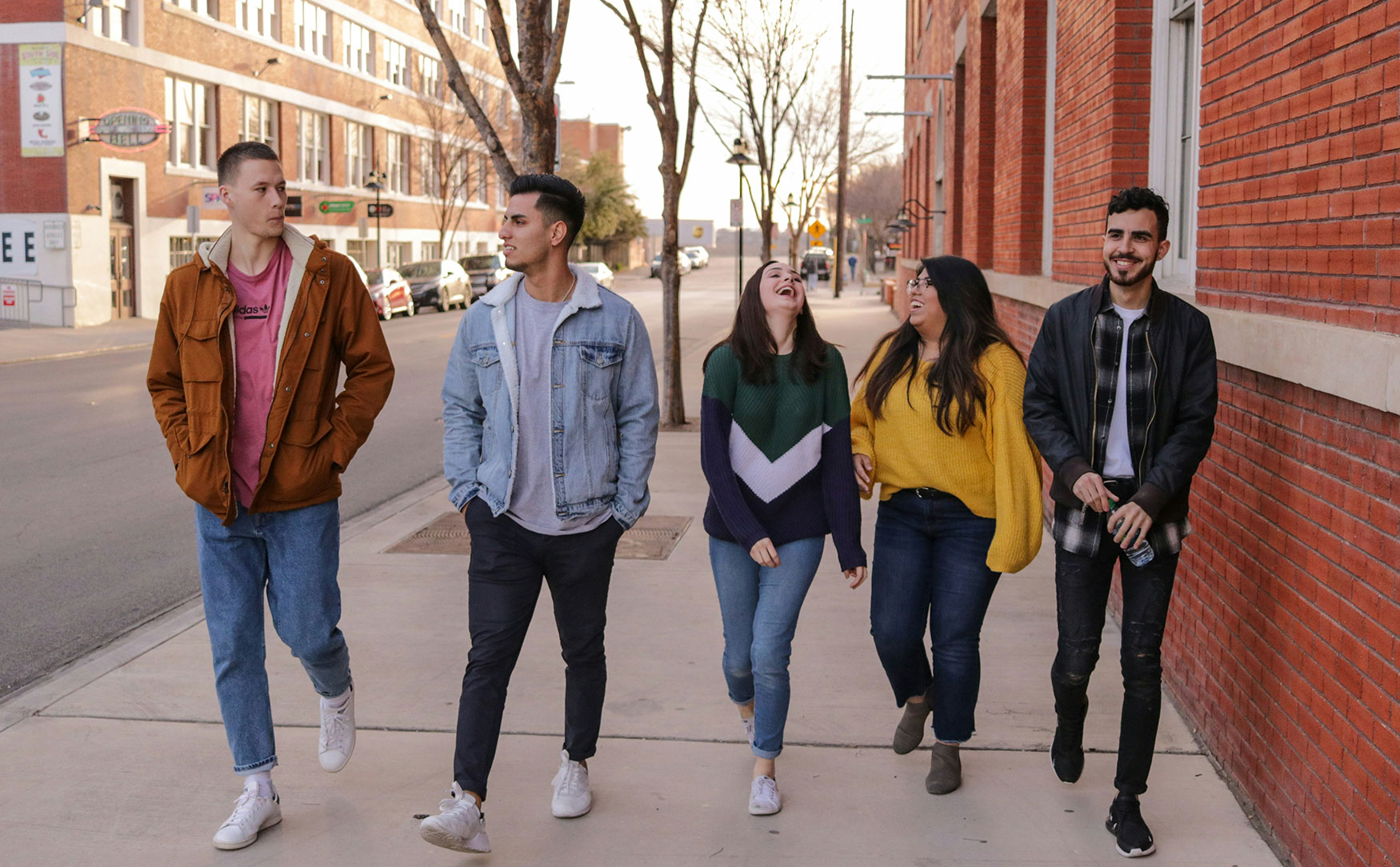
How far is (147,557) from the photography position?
8.41 metres

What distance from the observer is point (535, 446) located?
4156 mm

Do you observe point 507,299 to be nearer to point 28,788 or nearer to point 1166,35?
point 28,788

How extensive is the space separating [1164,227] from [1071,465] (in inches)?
29.4

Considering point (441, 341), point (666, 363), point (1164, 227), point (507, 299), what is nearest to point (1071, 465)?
point (1164, 227)

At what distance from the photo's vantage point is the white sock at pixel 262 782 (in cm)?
422

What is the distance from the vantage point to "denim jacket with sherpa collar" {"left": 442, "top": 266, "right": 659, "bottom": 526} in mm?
4141

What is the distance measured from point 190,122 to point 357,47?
46.8 ft

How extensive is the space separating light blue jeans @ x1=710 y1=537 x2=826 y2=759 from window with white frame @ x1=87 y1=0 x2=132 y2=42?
30948mm

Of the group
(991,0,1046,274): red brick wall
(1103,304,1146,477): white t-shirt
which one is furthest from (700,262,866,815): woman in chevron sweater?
(991,0,1046,274): red brick wall

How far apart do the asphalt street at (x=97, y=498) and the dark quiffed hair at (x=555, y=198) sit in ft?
11.1

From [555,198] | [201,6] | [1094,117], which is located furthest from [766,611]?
[201,6]

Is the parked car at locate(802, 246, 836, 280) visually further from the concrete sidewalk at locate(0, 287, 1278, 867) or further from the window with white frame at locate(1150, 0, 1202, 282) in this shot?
the concrete sidewalk at locate(0, 287, 1278, 867)

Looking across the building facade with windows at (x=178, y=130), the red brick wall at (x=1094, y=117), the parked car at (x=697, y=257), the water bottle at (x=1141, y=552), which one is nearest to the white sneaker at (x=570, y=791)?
the water bottle at (x=1141, y=552)

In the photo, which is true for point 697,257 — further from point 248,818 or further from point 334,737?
point 248,818
